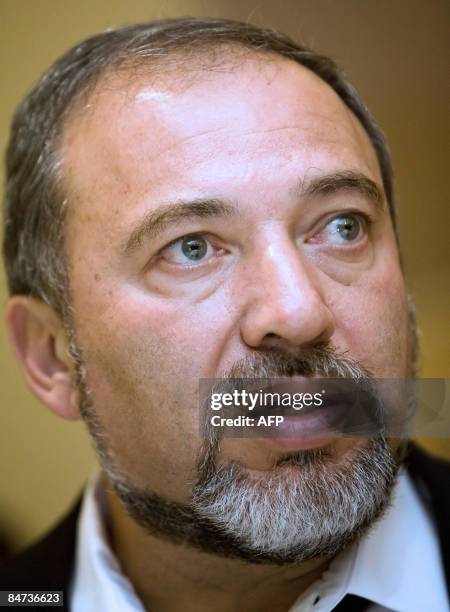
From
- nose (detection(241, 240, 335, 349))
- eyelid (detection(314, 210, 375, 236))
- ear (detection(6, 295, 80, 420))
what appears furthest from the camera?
ear (detection(6, 295, 80, 420))

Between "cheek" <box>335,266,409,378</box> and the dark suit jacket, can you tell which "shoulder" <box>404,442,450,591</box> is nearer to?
the dark suit jacket

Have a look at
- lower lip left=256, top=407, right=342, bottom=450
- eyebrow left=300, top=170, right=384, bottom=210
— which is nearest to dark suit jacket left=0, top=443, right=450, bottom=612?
lower lip left=256, top=407, right=342, bottom=450

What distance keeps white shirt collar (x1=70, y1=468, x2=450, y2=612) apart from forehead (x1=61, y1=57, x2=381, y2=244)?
1.44 ft

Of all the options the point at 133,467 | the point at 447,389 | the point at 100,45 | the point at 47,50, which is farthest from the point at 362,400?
the point at 47,50

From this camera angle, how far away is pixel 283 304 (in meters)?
0.65

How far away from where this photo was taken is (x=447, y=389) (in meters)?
0.78

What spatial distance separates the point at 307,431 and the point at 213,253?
0.74 feet

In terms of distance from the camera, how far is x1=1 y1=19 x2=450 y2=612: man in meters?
0.68

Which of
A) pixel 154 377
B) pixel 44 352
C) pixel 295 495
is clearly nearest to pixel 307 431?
pixel 295 495

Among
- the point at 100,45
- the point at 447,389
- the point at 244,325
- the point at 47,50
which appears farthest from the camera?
the point at 47,50

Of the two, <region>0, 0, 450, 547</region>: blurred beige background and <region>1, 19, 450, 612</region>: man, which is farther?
<region>0, 0, 450, 547</region>: blurred beige background

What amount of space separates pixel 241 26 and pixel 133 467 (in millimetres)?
598

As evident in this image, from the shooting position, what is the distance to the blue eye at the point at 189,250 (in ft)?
2.41

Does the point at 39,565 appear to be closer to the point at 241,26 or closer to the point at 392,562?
the point at 392,562
